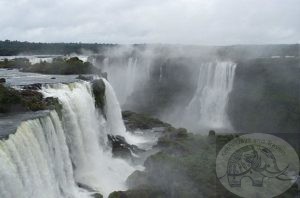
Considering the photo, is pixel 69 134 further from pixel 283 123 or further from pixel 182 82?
pixel 182 82

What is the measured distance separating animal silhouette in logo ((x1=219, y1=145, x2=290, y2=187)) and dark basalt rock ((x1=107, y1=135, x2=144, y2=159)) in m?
7.70

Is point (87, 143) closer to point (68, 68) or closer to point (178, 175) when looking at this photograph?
point (178, 175)

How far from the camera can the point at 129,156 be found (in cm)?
2795

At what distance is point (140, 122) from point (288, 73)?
48.1 feet

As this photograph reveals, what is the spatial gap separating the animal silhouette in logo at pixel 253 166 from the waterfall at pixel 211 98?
49.2ft

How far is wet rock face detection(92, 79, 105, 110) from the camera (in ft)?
98.8

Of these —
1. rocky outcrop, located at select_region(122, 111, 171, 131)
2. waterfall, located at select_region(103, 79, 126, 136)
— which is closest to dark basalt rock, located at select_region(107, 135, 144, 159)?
waterfall, located at select_region(103, 79, 126, 136)

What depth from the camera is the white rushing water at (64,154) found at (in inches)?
592

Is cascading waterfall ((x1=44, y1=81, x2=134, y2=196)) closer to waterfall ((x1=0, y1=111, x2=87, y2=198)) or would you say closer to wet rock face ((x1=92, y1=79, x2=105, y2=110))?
wet rock face ((x1=92, y1=79, x2=105, y2=110))

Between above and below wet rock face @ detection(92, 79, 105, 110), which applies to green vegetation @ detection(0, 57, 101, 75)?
above

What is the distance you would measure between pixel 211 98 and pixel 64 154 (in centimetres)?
2568

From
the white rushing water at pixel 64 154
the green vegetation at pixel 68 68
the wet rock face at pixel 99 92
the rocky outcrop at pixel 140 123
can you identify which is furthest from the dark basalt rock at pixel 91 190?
the green vegetation at pixel 68 68

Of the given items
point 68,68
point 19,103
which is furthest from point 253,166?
point 68,68
